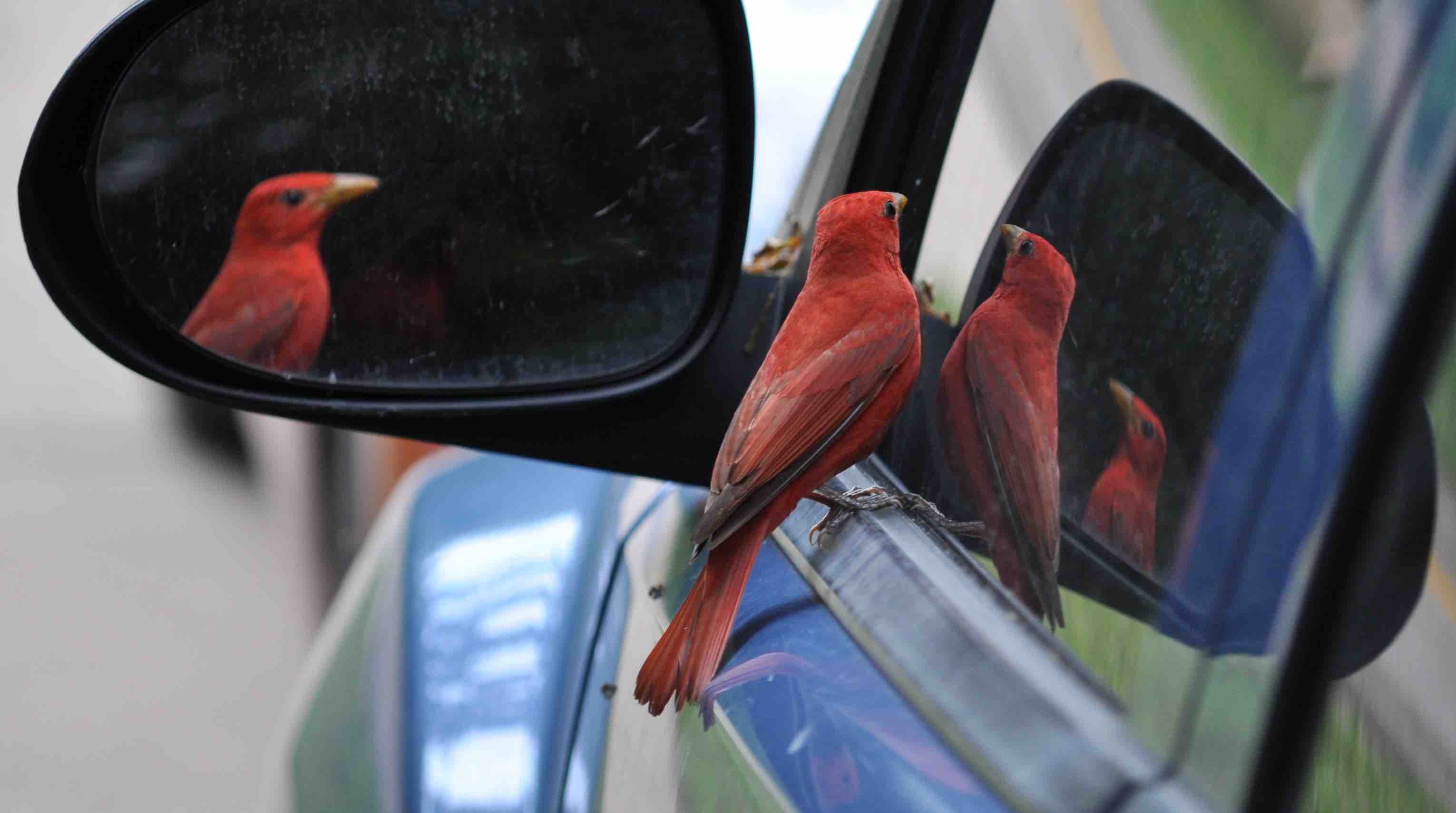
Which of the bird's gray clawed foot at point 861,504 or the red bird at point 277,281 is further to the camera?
the red bird at point 277,281

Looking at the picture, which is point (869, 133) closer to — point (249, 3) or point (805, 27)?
point (805, 27)

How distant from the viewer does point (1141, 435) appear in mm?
1077

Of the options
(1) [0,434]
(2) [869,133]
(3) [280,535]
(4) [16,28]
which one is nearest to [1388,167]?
(2) [869,133]

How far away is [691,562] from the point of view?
1562 mm

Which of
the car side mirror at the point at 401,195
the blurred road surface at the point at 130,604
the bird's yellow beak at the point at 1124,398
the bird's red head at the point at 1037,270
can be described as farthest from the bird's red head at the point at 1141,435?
the blurred road surface at the point at 130,604

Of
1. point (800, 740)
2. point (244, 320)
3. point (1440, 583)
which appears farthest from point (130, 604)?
point (1440, 583)

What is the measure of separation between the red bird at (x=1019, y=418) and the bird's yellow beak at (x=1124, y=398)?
0.17 feet

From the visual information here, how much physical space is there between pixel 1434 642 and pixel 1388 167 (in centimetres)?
29

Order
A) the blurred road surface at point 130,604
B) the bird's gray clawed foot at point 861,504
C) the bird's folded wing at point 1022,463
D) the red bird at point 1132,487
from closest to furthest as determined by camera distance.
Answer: the red bird at point 1132,487, the bird's folded wing at point 1022,463, the bird's gray clawed foot at point 861,504, the blurred road surface at point 130,604

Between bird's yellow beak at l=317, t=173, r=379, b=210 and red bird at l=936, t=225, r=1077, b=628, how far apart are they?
3.23ft

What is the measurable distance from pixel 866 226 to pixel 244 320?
1038 mm

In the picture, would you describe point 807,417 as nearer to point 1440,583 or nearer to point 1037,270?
point 1037,270

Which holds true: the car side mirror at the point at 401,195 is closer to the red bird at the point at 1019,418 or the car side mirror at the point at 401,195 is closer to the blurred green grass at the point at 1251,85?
the red bird at the point at 1019,418

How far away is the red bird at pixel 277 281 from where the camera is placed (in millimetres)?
1907
